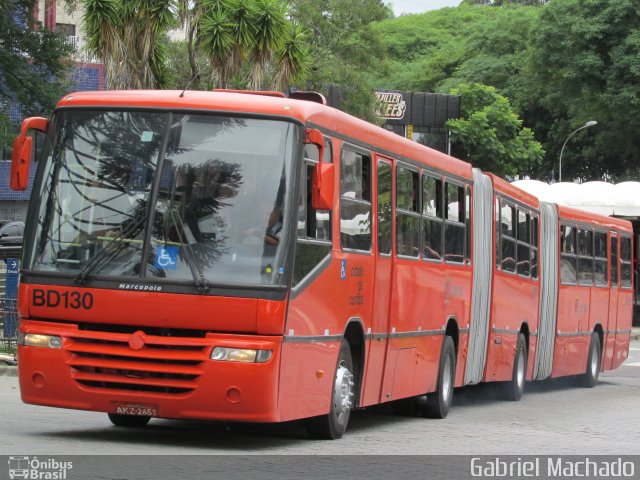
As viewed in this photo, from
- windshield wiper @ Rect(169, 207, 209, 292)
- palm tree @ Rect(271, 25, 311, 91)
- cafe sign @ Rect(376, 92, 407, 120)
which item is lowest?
windshield wiper @ Rect(169, 207, 209, 292)

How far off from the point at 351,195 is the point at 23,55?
852 inches

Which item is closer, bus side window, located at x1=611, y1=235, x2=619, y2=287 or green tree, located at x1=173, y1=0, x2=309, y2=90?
bus side window, located at x1=611, y1=235, x2=619, y2=287

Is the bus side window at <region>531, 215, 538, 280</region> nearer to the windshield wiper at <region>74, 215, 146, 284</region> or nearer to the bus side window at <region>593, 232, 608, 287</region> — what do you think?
the bus side window at <region>593, 232, 608, 287</region>

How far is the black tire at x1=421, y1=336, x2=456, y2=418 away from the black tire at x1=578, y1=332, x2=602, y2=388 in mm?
8670

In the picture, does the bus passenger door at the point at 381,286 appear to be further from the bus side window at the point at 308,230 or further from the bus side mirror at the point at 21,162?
the bus side mirror at the point at 21,162

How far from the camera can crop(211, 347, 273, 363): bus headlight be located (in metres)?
10.6

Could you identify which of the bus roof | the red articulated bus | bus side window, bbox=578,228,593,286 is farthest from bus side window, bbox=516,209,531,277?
the red articulated bus

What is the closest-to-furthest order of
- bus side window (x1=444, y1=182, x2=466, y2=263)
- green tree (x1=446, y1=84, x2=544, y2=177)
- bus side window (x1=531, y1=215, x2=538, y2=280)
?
bus side window (x1=444, y1=182, x2=466, y2=263)
bus side window (x1=531, y1=215, x2=538, y2=280)
green tree (x1=446, y1=84, x2=544, y2=177)

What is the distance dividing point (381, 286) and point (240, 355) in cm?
300

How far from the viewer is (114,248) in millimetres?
10867

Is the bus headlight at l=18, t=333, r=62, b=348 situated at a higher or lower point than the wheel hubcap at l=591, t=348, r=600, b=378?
higher

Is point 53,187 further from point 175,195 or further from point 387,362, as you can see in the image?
point 387,362

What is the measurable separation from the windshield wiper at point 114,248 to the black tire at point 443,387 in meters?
5.85

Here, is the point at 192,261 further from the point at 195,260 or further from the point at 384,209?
the point at 384,209
